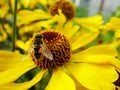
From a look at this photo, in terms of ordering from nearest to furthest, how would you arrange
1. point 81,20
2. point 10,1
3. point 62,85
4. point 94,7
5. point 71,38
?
1. point 62,85
2. point 71,38
3. point 10,1
4. point 81,20
5. point 94,7

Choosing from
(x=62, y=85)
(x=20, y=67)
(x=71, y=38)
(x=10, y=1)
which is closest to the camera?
(x=62, y=85)

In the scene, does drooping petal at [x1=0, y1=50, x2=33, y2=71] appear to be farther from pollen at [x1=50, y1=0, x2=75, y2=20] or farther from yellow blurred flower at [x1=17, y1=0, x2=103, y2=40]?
pollen at [x1=50, y1=0, x2=75, y2=20]

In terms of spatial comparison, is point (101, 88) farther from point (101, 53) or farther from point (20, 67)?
point (20, 67)

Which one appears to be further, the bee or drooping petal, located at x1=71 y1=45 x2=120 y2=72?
the bee

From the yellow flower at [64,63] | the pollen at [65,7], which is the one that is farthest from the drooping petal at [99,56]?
the pollen at [65,7]

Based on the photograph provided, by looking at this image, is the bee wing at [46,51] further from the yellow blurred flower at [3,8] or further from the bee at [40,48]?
the yellow blurred flower at [3,8]

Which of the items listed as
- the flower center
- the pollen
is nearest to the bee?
the flower center

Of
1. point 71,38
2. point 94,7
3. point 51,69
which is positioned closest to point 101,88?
point 51,69

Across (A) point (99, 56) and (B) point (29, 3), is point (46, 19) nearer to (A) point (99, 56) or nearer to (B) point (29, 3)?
(B) point (29, 3)
